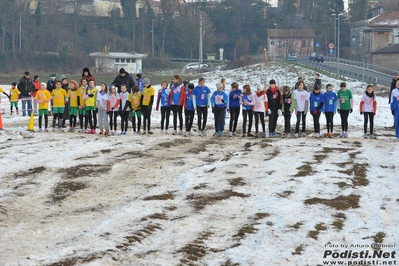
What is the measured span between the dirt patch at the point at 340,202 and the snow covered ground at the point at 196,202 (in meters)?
Result: 0.02

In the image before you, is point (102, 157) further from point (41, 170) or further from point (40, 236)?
point (40, 236)

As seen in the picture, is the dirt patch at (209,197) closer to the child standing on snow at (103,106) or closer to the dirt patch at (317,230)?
the dirt patch at (317,230)

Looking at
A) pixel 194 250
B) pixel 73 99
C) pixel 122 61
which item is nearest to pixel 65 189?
pixel 194 250

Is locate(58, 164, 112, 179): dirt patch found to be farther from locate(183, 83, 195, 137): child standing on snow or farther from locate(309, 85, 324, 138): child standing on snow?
locate(309, 85, 324, 138): child standing on snow

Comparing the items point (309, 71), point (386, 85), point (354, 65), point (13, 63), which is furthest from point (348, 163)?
point (13, 63)

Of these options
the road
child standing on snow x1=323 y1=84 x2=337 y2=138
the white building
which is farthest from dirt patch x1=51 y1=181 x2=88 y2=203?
the white building

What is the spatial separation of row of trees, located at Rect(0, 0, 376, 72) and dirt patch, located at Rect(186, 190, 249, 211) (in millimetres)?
81483

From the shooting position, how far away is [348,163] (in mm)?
16219

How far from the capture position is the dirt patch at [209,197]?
1220 cm

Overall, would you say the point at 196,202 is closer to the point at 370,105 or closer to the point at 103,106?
the point at 103,106

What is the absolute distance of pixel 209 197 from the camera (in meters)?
12.6

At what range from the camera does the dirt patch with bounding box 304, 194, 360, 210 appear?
11.9m

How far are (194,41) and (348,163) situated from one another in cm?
8881

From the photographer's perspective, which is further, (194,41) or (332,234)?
(194,41)
